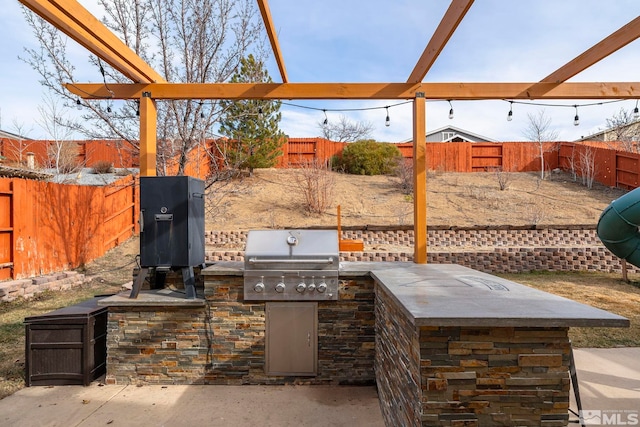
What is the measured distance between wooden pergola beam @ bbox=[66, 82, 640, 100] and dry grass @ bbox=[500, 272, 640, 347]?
9.38ft

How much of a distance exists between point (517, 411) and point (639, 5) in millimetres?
3471

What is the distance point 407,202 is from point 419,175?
8.25 metres

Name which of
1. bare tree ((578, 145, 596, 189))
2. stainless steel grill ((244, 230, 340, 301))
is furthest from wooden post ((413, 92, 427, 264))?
bare tree ((578, 145, 596, 189))

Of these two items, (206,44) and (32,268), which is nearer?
(206,44)

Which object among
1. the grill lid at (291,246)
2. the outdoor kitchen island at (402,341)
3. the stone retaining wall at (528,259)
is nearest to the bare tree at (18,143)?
the stone retaining wall at (528,259)

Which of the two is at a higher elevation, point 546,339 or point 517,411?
point 546,339

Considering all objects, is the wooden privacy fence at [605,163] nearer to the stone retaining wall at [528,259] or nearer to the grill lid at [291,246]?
the stone retaining wall at [528,259]

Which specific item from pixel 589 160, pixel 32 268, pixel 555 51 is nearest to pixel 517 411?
pixel 555 51

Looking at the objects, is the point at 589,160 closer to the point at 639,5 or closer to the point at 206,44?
the point at 639,5

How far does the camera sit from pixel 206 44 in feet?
20.4

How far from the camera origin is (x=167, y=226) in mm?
3541

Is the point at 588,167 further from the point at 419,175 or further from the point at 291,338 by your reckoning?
the point at 291,338

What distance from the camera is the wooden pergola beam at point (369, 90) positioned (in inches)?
168

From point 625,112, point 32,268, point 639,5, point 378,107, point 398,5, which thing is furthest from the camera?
point 625,112
